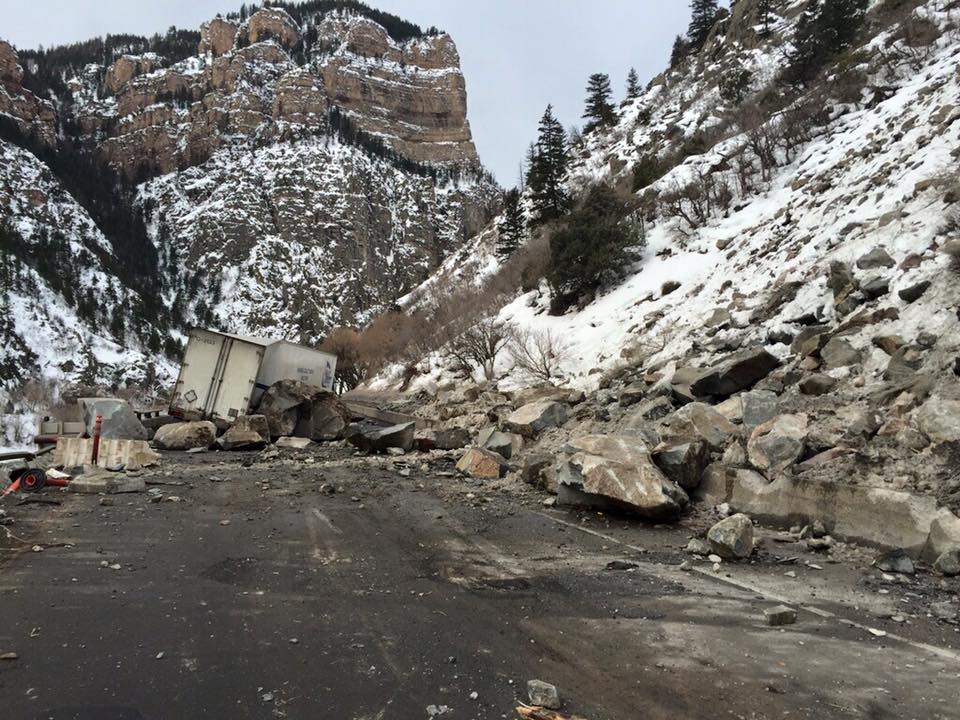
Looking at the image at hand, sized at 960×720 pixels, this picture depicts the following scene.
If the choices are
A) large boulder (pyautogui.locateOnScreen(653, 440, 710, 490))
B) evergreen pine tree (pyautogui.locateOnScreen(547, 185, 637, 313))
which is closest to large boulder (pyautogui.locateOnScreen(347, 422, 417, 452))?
large boulder (pyautogui.locateOnScreen(653, 440, 710, 490))

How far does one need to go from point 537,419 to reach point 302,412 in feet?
30.8

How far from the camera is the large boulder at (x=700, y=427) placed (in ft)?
32.0

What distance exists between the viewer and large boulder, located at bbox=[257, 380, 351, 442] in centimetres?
1947

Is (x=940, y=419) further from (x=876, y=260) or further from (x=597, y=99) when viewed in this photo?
(x=597, y=99)

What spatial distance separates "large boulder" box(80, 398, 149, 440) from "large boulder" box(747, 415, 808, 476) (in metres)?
16.9

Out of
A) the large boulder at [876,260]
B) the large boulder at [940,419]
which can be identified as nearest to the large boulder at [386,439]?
the large boulder at [876,260]

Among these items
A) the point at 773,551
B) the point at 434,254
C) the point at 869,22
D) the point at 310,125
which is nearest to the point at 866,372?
the point at 773,551

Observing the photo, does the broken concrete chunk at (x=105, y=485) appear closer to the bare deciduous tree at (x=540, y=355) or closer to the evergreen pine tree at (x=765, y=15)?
the bare deciduous tree at (x=540, y=355)

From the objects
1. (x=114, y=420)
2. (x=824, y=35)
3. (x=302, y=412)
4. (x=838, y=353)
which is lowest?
(x=114, y=420)

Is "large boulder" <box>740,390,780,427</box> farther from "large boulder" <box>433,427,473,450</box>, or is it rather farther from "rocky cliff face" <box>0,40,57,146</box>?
"rocky cliff face" <box>0,40,57,146</box>

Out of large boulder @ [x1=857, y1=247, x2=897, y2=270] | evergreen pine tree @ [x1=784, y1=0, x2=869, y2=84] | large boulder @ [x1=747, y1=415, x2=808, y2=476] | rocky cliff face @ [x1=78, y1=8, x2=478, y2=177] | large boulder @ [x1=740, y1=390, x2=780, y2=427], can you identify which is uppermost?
rocky cliff face @ [x1=78, y1=8, x2=478, y2=177]

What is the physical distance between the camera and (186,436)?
58.1 feet

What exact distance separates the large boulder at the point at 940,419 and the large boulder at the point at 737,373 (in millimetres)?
3767

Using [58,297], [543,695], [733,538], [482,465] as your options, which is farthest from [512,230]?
[58,297]
